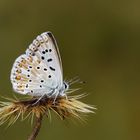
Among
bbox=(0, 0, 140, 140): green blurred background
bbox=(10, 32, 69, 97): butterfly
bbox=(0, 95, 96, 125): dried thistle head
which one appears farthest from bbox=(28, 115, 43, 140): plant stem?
bbox=(0, 0, 140, 140): green blurred background

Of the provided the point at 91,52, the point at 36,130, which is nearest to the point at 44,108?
the point at 36,130

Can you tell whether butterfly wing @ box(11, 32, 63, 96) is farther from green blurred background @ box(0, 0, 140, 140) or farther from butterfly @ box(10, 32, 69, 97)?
green blurred background @ box(0, 0, 140, 140)

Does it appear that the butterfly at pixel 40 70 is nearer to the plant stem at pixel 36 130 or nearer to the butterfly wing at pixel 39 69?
the butterfly wing at pixel 39 69

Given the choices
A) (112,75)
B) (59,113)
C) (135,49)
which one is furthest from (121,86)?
(59,113)

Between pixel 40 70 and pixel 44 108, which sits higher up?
pixel 40 70

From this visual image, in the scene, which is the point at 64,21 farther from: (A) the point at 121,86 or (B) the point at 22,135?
(B) the point at 22,135

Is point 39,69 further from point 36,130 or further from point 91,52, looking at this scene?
point 91,52

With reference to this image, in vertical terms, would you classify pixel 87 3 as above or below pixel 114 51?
above
